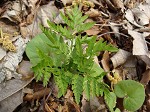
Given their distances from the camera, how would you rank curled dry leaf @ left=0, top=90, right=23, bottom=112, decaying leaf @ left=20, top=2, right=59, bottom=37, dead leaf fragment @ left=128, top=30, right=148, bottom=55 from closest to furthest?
curled dry leaf @ left=0, top=90, right=23, bottom=112
decaying leaf @ left=20, top=2, right=59, bottom=37
dead leaf fragment @ left=128, top=30, right=148, bottom=55

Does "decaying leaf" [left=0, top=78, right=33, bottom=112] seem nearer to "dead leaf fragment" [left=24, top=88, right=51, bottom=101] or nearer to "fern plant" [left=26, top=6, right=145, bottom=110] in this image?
"dead leaf fragment" [left=24, top=88, right=51, bottom=101]

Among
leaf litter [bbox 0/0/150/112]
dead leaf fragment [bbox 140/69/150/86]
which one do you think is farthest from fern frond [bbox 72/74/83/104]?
dead leaf fragment [bbox 140/69/150/86]

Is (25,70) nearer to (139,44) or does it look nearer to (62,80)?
(62,80)

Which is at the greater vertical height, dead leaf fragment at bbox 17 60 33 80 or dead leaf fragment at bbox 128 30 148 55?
dead leaf fragment at bbox 17 60 33 80

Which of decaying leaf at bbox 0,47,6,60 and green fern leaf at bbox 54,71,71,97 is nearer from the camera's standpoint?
green fern leaf at bbox 54,71,71,97

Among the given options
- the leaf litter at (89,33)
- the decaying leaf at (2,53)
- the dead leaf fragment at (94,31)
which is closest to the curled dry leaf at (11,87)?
the leaf litter at (89,33)

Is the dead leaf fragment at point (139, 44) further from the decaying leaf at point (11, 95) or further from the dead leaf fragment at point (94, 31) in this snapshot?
the decaying leaf at point (11, 95)

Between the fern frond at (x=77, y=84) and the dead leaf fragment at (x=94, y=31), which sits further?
the dead leaf fragment at (x=94, y=31)
